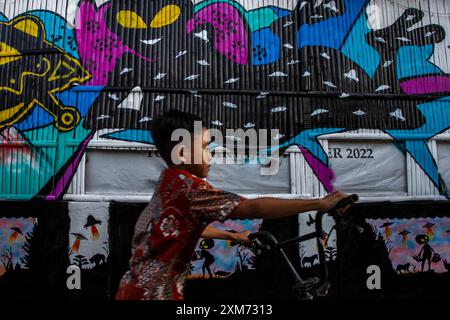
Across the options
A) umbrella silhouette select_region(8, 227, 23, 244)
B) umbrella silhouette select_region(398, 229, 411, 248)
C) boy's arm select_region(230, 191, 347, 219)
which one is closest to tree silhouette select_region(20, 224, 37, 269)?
umbrella silhouette select_region(8, 227, 23, 244)

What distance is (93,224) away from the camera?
15.7 feet

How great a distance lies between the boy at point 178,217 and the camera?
1670 millimetres

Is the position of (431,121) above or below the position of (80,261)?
above

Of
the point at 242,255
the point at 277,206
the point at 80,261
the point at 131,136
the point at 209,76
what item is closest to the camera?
the point at 277,206

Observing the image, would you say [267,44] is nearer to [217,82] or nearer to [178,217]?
[217,82]

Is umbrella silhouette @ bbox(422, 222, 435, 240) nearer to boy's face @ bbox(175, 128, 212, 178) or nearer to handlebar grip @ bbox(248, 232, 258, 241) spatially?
handlebar grip @ bbox(248, 232, 258, 241)

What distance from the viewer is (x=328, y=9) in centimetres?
551

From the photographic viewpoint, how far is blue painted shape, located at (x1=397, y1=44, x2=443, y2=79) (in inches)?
216

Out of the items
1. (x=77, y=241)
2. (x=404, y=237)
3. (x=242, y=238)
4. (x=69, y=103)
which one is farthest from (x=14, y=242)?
(x=404, y=237)

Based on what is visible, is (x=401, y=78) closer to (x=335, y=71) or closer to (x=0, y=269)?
(x=335, y=71)

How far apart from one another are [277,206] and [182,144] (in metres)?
0.55

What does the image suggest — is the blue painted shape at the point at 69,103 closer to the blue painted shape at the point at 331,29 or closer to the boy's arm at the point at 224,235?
the blue painted shape at the point at 331,29

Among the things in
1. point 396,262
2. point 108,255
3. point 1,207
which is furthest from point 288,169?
point 1,207
